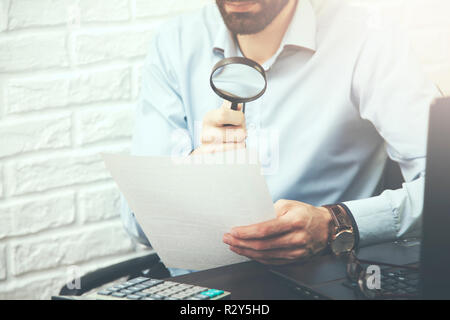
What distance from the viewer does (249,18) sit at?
1.36 m

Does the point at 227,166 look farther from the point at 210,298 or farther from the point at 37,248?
the point at 37,248

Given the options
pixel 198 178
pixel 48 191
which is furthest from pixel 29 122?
pixel 198 178

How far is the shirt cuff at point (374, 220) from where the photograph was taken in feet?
3.43

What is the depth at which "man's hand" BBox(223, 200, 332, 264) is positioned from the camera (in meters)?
0.92

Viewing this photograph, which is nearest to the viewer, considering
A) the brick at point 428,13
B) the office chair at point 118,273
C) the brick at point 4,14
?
the office chair at point 118,273

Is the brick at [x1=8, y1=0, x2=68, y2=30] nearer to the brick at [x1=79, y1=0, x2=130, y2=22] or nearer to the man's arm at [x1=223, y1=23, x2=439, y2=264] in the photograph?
the brick at [x1=79, y1=0, x2=130, y2=22]

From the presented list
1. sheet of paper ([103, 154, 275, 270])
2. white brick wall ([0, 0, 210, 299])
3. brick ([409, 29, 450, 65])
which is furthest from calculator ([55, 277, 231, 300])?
brick ([409, 29, 450, 65])

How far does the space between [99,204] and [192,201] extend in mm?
631

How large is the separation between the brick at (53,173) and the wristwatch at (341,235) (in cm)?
66

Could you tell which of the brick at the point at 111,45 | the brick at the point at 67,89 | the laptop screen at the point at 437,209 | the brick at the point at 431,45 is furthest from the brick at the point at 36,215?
the brick at the point at 431,45

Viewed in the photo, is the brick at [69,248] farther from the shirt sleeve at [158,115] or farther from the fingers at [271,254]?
the fingers at [271,254]

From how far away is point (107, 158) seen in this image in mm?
865
